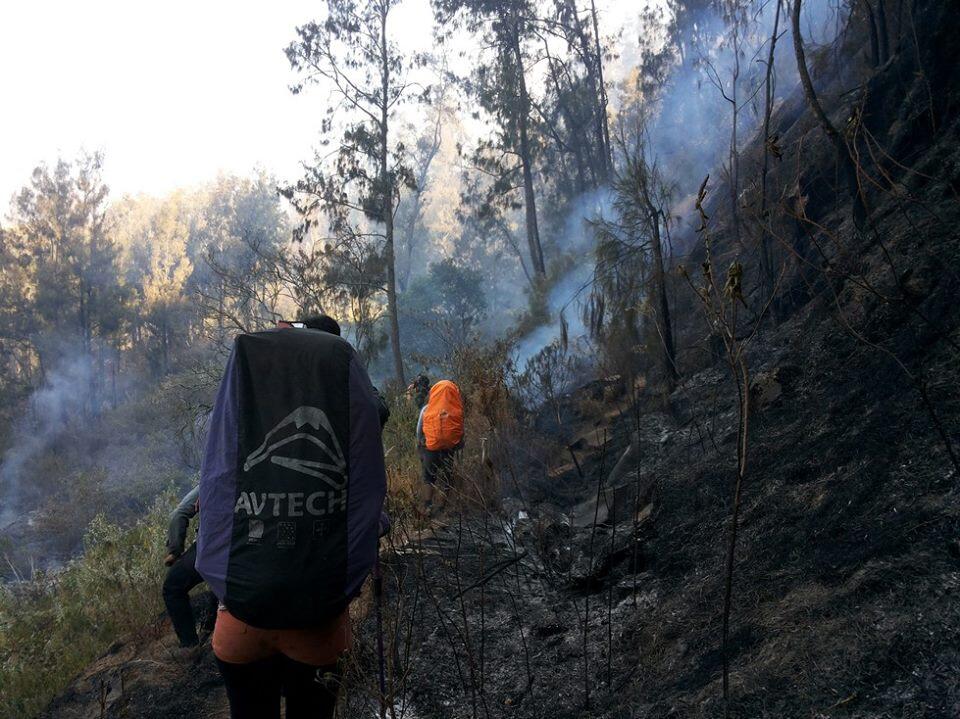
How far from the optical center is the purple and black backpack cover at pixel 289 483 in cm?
182

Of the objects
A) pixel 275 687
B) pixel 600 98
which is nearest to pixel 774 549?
pixel 275 687

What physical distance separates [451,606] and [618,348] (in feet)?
16.9

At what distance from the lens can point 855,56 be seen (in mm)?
9227

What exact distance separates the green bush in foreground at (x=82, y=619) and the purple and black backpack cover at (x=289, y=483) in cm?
421

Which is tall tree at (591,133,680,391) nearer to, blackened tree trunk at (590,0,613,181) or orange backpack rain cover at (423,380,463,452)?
orange backpack rain cover at (423,380,463,452)

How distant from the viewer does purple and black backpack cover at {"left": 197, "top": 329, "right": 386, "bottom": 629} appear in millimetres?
1820

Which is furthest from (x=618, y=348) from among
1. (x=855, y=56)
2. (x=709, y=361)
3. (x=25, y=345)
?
(x=25, y=345)

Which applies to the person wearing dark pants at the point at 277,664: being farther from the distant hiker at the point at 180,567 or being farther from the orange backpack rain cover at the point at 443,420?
the orange backpack rain cover at the point at 443,420

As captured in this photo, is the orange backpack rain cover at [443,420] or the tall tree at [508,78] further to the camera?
the tall tree at [508,78]

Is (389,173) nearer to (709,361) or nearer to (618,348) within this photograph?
(618,348)

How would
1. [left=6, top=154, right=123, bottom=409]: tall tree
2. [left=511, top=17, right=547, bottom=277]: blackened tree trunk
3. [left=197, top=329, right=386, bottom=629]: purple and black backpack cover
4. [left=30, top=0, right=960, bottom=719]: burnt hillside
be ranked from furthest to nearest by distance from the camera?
[left=6, top=154, right=123, bottom=409]: tall tree → [left=511, top=17, right=547, bottom=277]: blackened tree trunk → [left=30, top=0, right=960, bottom=719]: burnt hillside → [left=197, top=329, right=386, bottom=629]: purple and black backpack cover

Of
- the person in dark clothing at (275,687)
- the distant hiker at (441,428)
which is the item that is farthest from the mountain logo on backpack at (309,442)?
the distant hiker at (441,428)

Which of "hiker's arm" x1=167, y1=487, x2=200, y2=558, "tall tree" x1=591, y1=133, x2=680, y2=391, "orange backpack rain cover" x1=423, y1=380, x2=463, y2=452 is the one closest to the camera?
"hiker's arm" x1=167, y1=487, x2=200, y2=558

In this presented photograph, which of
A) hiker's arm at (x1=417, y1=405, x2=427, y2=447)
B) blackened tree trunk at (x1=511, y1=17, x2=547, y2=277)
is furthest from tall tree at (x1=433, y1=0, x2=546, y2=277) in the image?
hiker's arm at (x1=417, y1=405, x2=427, y2=447)
